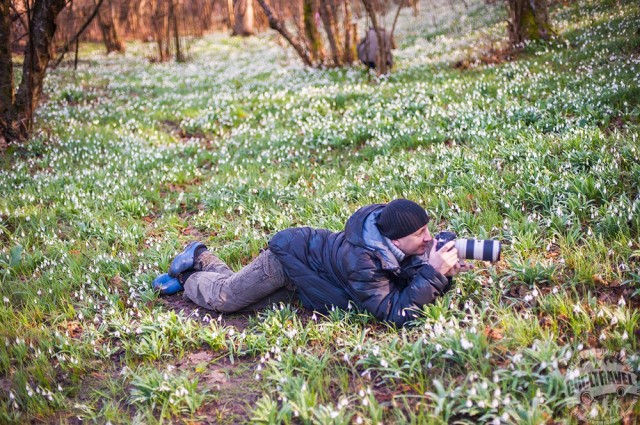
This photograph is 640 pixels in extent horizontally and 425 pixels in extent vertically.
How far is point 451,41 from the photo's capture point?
17.5 m

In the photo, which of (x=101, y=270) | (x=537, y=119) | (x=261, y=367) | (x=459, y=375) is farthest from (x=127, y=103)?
(x=459, y=375)

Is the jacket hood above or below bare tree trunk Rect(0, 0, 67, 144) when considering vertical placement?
below

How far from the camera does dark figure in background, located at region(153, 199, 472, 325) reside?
380cm

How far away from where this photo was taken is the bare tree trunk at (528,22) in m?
12.2

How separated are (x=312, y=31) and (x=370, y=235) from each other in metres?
13.6

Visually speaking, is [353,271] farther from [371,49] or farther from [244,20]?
[244,20]

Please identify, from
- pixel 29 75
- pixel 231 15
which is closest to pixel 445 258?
pixel 29 75

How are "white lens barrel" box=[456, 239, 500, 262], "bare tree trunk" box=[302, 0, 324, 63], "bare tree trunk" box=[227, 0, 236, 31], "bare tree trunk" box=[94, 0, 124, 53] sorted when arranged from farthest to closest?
"bare tree trunk" box=[227, 0, 236, 31]
"bare tree trunk" box=[94, 0, 124, 53]
"bare tree trunk" box=[302, 0, 324, 63]
"white lens barrel" box=[456, 239, 500, 262]

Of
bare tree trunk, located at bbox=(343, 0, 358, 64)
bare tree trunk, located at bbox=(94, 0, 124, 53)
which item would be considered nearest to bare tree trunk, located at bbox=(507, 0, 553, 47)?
bare tree trunk, located at bbox=(343, 0, 358, 64)

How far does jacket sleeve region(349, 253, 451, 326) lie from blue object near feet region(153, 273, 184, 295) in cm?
204

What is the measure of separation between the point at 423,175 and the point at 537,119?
222 cm

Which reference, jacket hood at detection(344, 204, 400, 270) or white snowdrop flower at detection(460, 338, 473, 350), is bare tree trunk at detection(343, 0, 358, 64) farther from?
white snowdrop flower at detection(460, 338, 473, 350)

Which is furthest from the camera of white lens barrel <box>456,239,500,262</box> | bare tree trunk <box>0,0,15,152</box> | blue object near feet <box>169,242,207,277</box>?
bare tree trunk <box>0,0,15,152</box>

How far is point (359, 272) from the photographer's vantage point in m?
3.86
